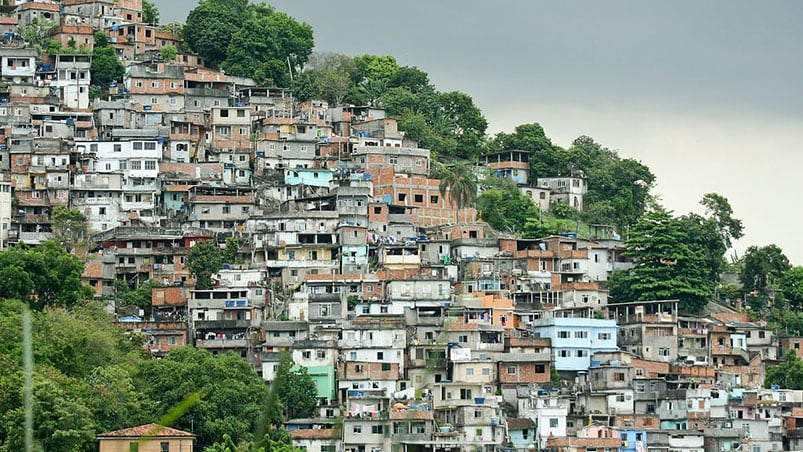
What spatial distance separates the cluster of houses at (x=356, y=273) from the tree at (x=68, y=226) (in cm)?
64

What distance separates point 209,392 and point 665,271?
18.9 m

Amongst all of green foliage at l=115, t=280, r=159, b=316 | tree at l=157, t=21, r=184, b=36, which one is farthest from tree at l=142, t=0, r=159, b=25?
green foliage at l=115, t=280, r=159, b=316

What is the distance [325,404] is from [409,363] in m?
3.04

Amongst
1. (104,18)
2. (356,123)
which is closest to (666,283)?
(356,123)

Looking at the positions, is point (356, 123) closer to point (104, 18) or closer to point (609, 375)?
point (104, 18)

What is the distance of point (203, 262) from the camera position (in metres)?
45.7

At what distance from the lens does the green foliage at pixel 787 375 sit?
4597cm

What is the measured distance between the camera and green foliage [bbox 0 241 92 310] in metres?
40.1

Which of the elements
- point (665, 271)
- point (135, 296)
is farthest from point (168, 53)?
point (665, 271)

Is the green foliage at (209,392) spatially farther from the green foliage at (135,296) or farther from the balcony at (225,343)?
the green foliage at (135,296)

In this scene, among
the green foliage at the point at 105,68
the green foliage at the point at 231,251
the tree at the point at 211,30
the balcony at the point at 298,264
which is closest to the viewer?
the balcony at the point at 298,264

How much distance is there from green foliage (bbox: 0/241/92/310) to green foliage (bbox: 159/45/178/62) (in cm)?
1968

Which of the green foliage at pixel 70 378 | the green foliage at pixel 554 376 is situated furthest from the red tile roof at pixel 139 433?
the green foliage at pixel 554 376

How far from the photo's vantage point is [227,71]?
200 ft
